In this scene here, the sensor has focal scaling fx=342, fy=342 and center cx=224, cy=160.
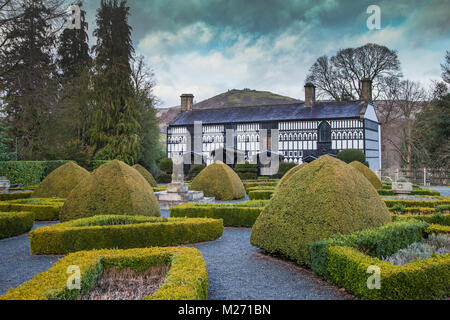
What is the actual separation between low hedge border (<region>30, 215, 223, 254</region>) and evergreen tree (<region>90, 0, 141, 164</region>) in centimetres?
2485

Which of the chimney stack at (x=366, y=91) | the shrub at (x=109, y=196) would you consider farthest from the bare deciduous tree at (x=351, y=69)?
the shrub at (x=109, y=196)

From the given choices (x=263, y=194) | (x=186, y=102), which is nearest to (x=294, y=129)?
(x=186, y=102)

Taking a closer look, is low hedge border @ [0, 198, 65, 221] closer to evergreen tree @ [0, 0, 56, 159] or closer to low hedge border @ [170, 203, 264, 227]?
low hedge border @ [170, 203, 264, 227]

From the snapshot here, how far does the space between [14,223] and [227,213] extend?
5.70 m

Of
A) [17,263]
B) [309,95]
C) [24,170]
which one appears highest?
[309,95]

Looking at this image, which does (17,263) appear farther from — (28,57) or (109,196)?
(28,57)

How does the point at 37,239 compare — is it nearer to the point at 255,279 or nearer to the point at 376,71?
the point at 255,279

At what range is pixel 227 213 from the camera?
10289 millimetres

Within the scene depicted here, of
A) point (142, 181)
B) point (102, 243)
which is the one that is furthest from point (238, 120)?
point (102, 243)

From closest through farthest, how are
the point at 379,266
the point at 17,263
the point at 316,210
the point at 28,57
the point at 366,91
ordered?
the point at 379,266, the point at 316,210, the point at 17,263, the point at 28,57, the point at 366,91

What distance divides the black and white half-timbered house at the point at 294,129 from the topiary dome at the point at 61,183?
2357cm

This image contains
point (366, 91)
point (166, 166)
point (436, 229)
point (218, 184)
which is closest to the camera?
point (436, 229)

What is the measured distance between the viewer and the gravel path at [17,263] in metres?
5.51

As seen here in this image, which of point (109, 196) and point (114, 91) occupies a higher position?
point (114, 91)
